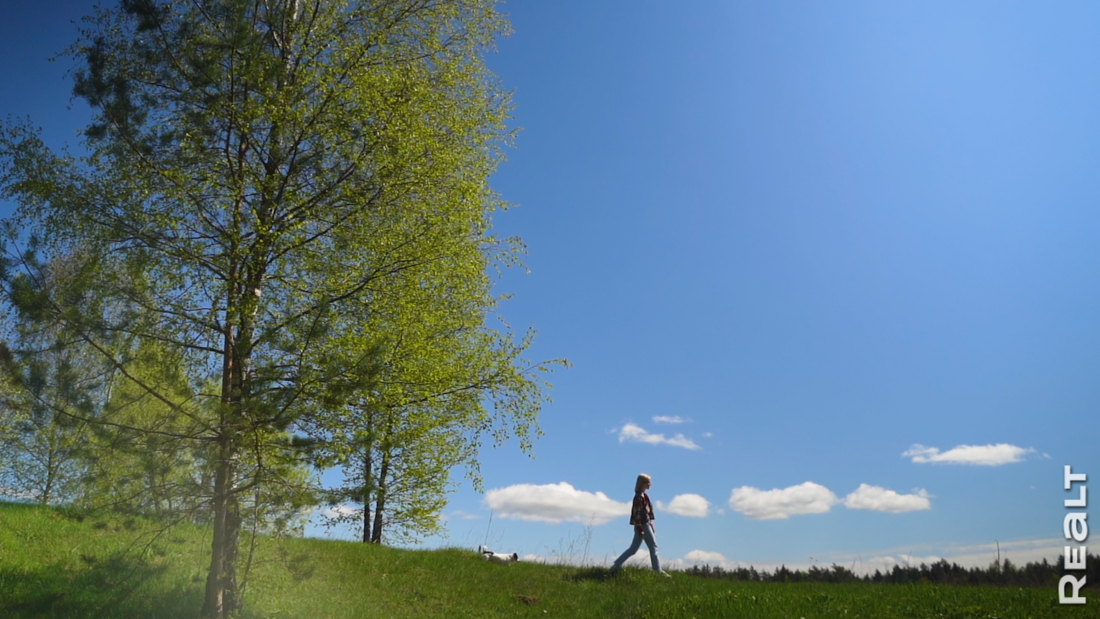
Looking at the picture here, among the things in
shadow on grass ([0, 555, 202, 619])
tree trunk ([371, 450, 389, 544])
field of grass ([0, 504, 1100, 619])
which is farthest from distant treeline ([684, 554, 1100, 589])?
shadow on grass ([0, 555, 202, 619])

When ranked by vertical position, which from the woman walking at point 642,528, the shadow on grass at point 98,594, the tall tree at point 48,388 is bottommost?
the shadow on grass at point 98,594

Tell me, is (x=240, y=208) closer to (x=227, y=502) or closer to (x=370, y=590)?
(x=227, y=502)

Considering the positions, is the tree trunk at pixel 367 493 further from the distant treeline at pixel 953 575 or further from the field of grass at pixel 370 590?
the distant treeline at pixel 953 575

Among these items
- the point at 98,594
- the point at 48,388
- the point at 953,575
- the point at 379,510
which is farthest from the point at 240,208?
the point at 953,575

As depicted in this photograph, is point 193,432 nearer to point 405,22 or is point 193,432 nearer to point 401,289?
point 401,289

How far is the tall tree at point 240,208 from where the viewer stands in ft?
29.0

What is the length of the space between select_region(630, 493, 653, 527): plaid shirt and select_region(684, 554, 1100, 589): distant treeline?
271 cm

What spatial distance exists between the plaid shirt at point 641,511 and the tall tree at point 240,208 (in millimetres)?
6365

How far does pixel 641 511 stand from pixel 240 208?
30.1 feet

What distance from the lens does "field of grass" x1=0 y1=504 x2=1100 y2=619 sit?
9.96 metres

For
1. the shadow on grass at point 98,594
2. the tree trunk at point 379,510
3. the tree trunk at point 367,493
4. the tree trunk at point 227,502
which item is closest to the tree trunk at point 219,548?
the tree trunk at point 227,502

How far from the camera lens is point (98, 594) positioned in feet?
35.0

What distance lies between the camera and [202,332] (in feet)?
31.0

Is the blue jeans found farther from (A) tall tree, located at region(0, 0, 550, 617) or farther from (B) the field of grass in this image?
(A) tall tree, located at region(0, 0, 550, 617)
